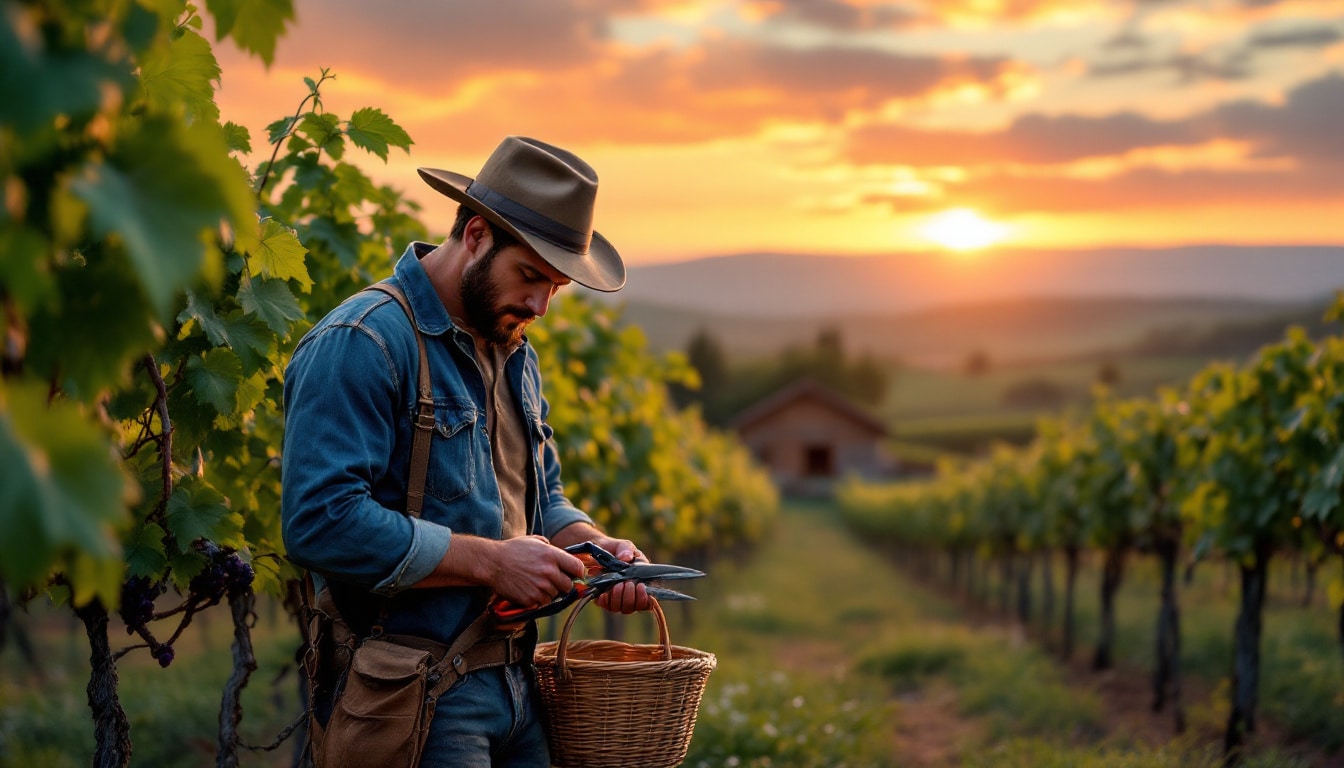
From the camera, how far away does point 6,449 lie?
119 cm

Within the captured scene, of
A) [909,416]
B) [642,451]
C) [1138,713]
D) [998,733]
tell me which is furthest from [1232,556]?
[909,416]

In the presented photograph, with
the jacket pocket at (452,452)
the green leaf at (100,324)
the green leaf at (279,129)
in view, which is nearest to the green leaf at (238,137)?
the green leaf at (279,129)

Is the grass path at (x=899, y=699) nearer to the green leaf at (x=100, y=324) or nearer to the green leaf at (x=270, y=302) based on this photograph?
the green leaf at (x=270, y=302)

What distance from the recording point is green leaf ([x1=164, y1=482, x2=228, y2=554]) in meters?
2.75

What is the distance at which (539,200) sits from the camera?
2.68 metres

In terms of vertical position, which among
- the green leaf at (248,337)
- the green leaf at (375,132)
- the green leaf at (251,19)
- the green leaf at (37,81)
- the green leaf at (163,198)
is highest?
the green leaf at (375,132)

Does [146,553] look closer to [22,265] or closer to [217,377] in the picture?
[217,377]

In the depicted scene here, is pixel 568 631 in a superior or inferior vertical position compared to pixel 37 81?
inferior

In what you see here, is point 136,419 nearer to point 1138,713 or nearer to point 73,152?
point 73,152

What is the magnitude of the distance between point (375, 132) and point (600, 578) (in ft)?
5.87

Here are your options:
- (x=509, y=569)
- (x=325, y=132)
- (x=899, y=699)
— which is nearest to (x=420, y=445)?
(x=509, y=569)

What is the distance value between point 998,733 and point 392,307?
680 cm

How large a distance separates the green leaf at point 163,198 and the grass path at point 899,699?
18.0 feet

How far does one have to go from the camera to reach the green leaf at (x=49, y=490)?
119 cm
